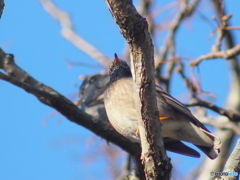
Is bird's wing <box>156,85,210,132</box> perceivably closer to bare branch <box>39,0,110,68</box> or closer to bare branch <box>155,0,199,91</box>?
bare branch <box>155,0,199,91</box>

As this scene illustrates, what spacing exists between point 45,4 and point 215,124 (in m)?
7.24

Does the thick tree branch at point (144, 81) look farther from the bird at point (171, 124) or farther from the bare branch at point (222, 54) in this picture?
the bare branch at point (222, 54)

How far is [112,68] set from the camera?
7.16m

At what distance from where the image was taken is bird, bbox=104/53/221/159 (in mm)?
5504

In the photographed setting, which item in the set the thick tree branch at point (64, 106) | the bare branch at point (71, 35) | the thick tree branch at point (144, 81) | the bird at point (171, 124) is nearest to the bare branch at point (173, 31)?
the bare branch at point (71, 35)

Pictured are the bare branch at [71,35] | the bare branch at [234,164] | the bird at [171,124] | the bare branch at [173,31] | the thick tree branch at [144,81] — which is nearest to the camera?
the thick tree branch at [144,81]

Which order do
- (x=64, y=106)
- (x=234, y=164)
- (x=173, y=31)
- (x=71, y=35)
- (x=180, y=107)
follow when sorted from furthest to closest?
(x=71, y=35), (x=173, y=31), (x=64, y=106), (x=180, y=107), (x=234, y=164)

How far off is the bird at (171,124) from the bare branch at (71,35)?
4.42 meters

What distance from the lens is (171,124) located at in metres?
5.66

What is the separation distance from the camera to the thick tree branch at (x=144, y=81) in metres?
3.67

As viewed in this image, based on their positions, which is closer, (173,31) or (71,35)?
(173,31)

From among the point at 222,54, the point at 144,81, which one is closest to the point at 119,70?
the point at 222,54

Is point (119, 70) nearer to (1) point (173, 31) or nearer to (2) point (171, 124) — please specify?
(2) point (171, 124)

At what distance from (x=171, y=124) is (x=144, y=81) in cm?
169
